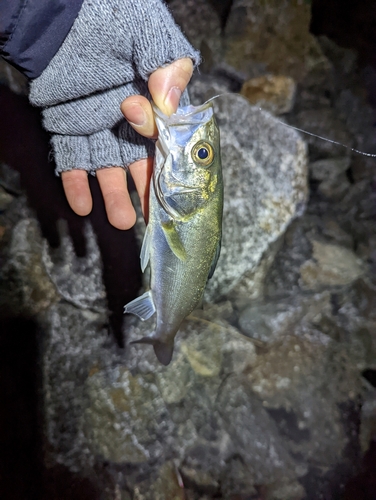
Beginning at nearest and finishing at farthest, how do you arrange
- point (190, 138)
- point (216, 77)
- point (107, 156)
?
→ point (190, 138)
point (107, 156)
point (216, 77)

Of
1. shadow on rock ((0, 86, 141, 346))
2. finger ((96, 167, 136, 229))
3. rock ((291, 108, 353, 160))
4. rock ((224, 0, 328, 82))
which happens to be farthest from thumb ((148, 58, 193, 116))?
rock ((291, 108, 353, 160))

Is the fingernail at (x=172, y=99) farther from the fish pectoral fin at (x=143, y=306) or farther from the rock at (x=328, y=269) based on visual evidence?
the rock at (x=328, y=269)

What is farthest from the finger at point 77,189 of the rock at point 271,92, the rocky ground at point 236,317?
the rock at point 271,92

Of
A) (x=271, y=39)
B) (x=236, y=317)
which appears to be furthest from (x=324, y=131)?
(x=236, y=317)

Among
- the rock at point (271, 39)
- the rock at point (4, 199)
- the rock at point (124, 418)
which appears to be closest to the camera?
the rock at point (4, 199)

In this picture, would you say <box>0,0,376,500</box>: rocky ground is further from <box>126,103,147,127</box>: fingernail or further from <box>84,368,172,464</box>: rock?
<box>126,103,147,127</box>: fingernail

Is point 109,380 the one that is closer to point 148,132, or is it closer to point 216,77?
point 148,132

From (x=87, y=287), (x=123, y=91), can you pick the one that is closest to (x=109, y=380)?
(x=87, y=287)
